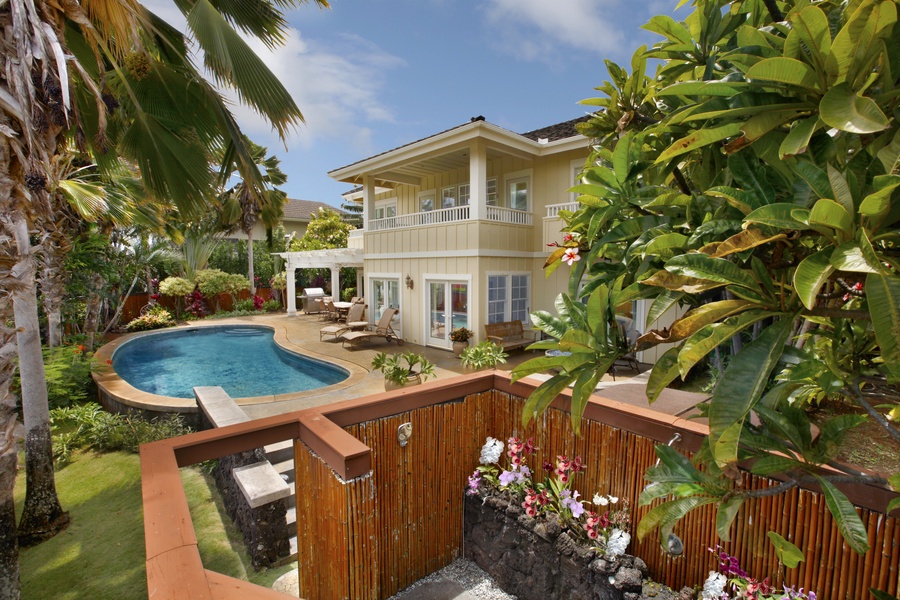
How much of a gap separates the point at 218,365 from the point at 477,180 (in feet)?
32.9

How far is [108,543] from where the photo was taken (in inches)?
177

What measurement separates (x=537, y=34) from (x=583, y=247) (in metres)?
10.4

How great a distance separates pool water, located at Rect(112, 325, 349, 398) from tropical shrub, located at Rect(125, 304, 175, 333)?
80cm

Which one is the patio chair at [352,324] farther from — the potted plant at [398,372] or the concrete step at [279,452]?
the concrete step at [279,452]

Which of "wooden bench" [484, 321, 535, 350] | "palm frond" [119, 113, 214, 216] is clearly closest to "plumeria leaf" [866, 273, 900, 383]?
"palm frond" [119, 113, 214, 216]

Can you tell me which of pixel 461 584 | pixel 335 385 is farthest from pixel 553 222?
pixel 461 584

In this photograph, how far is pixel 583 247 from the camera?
2.46 meters

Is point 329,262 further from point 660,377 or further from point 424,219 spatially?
point 660,377

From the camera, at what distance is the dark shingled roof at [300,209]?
1287 inches

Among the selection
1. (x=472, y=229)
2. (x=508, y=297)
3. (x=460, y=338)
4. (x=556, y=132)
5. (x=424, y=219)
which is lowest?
(x=460, y=338)

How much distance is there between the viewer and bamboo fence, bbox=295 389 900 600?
2451mm

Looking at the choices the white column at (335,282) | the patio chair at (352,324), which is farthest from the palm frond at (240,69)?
the white column at (335,282)

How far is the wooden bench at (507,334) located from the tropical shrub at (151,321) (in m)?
14.0

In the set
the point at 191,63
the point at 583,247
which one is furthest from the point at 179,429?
the point at 583,247
